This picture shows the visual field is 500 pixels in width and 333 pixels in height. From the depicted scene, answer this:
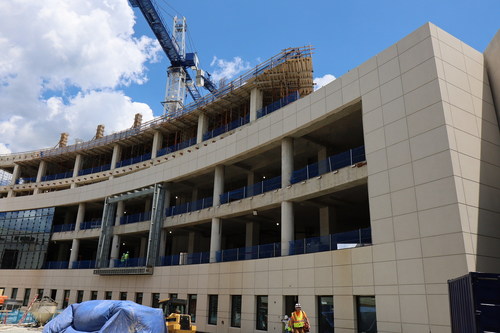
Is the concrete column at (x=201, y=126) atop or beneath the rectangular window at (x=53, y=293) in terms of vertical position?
atop

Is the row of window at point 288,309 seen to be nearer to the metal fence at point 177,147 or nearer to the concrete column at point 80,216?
the concrete column at point 80,216

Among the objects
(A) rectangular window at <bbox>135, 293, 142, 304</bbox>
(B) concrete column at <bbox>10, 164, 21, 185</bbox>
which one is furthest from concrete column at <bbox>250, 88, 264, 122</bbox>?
(B) concrete column at <bbox>10, 164, 21, 185</bbox>

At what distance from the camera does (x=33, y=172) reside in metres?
63.6

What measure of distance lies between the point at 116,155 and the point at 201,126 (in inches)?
609

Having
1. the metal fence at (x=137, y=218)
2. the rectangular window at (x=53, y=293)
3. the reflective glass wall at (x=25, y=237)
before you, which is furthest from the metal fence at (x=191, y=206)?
the reflective glass wall at (x=25, y=237)

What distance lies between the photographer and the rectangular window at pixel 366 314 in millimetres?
18109

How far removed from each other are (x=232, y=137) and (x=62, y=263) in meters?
28.3

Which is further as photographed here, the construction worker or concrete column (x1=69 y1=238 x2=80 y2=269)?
concrete column (x1=69 y1=238 x2=80 y2=269)

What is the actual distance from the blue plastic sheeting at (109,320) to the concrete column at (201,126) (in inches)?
1023

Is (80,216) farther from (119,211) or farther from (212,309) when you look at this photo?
(212,309)

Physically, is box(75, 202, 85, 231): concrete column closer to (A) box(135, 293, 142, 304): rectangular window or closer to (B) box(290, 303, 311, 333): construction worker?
(A) box(135, 293, 142, 304): rectangular window

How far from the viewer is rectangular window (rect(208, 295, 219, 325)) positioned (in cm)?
2802

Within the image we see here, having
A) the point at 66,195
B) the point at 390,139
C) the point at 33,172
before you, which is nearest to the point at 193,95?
the point at 33,172

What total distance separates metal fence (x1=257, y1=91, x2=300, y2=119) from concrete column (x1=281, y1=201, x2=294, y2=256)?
34.2ft
